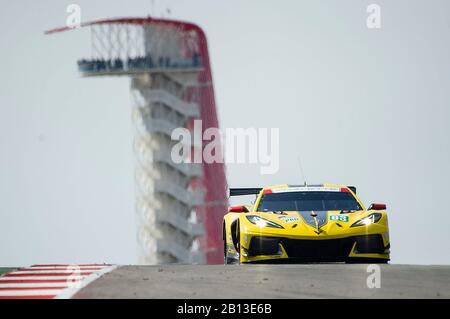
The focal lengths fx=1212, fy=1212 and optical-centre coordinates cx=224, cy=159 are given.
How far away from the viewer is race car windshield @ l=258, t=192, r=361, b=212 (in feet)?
54.3

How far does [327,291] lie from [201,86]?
8057 centimetres

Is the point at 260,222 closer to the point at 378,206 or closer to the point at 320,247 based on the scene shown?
the point at 320,247

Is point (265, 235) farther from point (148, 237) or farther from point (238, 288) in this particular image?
point (148, 237)

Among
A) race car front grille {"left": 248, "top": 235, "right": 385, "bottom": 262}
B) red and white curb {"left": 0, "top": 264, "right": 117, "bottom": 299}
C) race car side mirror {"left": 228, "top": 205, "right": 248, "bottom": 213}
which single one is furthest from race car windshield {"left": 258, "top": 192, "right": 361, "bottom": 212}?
red and white curb {"left": 0, "top": 264, "right": 117, "bottom": 299}

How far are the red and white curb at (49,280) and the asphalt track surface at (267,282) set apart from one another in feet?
0.65

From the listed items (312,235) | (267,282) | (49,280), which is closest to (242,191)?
(312,235)

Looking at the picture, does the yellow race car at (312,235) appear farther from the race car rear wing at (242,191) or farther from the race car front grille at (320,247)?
the race car rear wing at (242,191)

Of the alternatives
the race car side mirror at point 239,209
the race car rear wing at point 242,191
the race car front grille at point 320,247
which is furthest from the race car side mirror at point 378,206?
the race car rear wing at point 242,191

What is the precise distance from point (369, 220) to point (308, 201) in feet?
4.09

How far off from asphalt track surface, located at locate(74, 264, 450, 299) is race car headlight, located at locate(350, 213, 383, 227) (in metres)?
1.36

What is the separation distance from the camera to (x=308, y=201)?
55.0 ft

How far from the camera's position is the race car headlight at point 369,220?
15.6m
